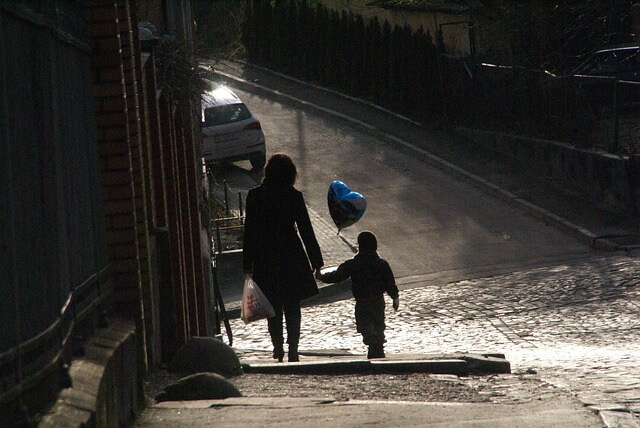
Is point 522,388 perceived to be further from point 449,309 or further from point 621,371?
point 449,309

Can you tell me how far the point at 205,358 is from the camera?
748 cm

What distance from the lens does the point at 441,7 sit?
105ft

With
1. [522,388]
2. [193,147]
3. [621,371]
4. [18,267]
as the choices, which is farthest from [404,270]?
[18,267]

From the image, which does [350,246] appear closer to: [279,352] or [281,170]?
[279,352]

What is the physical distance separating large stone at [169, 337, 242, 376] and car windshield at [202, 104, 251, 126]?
1645 centimetres

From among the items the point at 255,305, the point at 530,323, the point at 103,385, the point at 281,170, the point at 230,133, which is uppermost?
the point at 281,170

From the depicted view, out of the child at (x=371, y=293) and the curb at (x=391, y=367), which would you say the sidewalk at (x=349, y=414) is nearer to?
the curb at (x=391, y=367)

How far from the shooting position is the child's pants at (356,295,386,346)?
9.77 m

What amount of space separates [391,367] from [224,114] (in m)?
16.5

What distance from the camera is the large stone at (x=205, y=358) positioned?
7.40 metres

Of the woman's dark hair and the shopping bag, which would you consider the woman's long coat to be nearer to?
the woman's dark hair

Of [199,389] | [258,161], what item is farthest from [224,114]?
Result: [199,389]

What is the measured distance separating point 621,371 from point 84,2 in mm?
4933

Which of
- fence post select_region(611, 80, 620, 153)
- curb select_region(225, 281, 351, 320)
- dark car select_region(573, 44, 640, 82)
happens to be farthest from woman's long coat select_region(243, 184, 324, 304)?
dark car select_region(573, 44, 640, 82)
